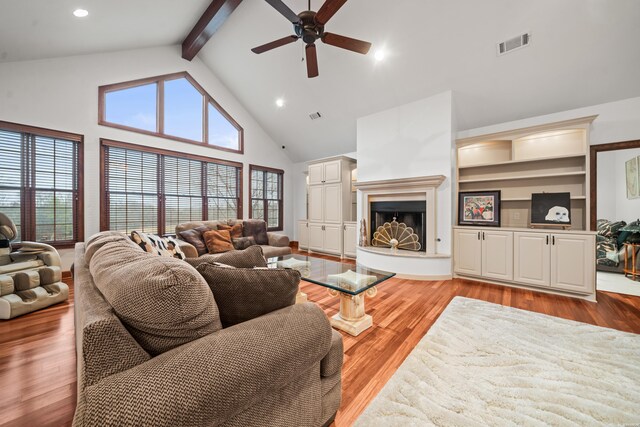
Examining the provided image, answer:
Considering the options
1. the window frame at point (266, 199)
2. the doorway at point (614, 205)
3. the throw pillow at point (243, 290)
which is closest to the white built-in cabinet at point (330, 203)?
the window frame at point (266, 199)

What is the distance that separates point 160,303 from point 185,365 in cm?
19

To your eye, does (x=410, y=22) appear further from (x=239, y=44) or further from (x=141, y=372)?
(x=141, y=372)

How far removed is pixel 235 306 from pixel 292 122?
5418 millimetres

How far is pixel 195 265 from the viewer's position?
1074 mm

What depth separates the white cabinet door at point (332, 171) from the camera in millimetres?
5480

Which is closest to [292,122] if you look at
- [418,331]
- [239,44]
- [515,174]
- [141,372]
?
[239,44]

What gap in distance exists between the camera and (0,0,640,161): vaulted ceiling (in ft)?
9.12

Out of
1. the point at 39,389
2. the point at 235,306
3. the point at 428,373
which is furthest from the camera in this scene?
the point at 428,373

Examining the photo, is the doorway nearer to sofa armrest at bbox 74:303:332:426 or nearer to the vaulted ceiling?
the vaulted ceiling

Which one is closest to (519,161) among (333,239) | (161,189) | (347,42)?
(347,42)

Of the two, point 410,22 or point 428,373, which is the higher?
point 410,22

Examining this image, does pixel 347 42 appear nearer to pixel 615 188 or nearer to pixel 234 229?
pixel 234 229

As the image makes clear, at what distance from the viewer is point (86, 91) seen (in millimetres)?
3914

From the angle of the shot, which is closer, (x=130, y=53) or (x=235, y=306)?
(x=235, y=306)
